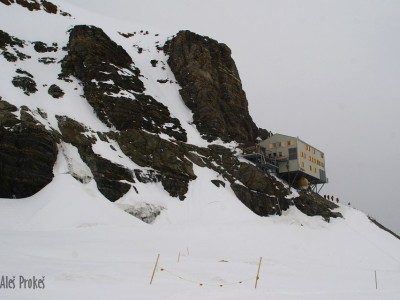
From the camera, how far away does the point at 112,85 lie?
156 ft

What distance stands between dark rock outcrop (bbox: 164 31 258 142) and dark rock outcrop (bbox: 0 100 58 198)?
82.6ft

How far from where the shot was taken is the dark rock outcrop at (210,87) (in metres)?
54.6

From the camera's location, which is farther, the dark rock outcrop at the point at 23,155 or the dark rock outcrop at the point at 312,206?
the dark rock outcrop at the point at 312,206

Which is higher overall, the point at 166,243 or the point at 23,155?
the point at 23,155

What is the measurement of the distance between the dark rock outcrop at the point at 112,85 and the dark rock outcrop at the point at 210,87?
6.65 metres

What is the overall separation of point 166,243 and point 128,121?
20.8m

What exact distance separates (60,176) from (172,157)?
47.1ft

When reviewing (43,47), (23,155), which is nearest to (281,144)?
(23,155)

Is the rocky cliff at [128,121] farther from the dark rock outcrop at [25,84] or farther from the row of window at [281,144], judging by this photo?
the row of window at [281,144]

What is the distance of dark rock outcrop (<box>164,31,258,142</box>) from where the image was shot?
179 feet

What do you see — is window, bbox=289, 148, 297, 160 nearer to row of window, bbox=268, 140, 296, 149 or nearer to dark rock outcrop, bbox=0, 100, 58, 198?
row of window, bbox=268, 140, 296, 149

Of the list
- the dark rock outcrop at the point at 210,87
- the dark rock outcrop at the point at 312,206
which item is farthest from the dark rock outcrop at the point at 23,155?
the dark rock outcrop at the point at 312,206

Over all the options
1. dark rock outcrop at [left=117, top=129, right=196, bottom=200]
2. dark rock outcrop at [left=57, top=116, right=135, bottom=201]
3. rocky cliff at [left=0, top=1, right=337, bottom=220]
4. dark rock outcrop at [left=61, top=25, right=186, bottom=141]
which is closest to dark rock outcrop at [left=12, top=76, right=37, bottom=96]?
rocky cliff at [left=0, top=1, right=337, bottom=220]

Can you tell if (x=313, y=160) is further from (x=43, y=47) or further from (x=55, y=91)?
(x=43, y=47)
